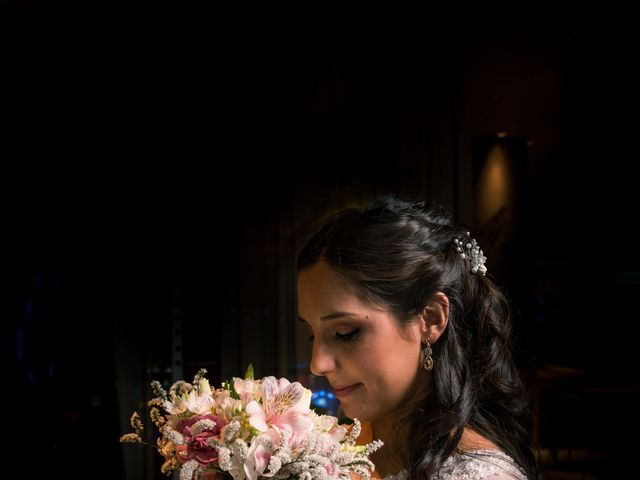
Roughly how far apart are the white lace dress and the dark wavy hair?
0.8 inches

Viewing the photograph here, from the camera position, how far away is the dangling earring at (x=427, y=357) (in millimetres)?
1464

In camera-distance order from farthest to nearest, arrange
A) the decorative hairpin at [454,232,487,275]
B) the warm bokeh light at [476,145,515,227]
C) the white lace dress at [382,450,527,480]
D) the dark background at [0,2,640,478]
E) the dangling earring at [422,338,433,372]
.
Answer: the warm bokeh light at [476,145,515,227], the dark background at [0,2,640,478], the decorative hairpin at [454,232,487,275], the dangling earring at [422,338,433,372], the white lace dress at [382,450,527,480]

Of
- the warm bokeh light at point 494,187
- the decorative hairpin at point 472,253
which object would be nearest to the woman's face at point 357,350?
the decorative hairpin at point 472,253

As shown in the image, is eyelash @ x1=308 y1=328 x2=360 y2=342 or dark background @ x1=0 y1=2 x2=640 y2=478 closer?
eyelash @ x1=308 y1=328 x2=360 y2=342

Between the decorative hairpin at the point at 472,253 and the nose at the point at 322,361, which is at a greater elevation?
the decorative hairpin at the point at 472,253

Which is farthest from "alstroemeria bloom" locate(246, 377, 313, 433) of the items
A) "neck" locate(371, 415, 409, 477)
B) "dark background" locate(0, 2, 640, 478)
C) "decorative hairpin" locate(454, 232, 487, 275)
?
"dark background" locate(0, 2, 640, 478)

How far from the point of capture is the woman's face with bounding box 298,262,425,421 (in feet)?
4.60

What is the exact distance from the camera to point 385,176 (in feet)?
11.5

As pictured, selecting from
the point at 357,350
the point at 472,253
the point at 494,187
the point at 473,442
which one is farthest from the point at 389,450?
the point at 494,187

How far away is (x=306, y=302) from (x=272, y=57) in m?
2.28

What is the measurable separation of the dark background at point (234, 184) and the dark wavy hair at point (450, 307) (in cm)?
167

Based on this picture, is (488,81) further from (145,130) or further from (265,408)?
(265,408)

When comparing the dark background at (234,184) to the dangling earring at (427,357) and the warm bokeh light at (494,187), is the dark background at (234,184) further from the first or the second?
the dangling earring at (427,357)

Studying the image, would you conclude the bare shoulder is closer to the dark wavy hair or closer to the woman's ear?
the dark wavy hair
